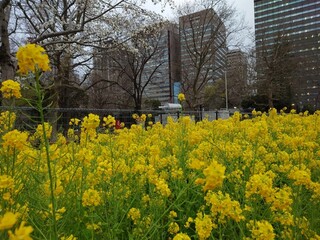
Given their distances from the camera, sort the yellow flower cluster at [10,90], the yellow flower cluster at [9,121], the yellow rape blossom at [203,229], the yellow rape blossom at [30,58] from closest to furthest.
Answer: the yellow rape blossom at [30,58], the yellow rape blossom at [203,229], the yellow flower cluster at [10,90], the yellow flower cluster at [9,121]

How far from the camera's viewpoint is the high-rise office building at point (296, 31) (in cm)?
2823

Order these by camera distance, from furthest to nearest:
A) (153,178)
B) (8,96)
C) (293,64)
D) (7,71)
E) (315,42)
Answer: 1. (315,42)
2. (293,64)
3. (7,71)
4. (153,178)
5. (8,96)

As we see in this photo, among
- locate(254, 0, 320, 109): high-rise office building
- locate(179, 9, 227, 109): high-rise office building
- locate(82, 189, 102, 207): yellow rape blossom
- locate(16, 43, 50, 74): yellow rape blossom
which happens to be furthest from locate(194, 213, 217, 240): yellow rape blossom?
locate(254, 0, 320, 109): high-rise office building

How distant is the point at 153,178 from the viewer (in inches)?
86.5

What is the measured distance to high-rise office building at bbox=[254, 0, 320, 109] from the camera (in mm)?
28234

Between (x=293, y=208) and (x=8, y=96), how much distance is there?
175 centimetres

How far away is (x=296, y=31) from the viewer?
29047 millimetres

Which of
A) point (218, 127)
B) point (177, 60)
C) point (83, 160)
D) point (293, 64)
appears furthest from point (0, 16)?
point (293, 64)

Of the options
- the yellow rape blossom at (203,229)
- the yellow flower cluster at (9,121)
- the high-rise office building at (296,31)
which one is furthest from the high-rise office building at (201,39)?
the yellow rape blossom at (203,229)

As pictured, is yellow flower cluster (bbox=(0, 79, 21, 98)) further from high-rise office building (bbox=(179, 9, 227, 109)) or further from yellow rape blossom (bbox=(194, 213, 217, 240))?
high-rise office building (bbox=(179, 9, 227, 109))

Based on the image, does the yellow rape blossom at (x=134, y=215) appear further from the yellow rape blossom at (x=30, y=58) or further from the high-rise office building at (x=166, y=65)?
the high-rise office building at (x=166, y=65)

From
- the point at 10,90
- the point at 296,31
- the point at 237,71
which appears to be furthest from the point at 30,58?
the point at 237,71

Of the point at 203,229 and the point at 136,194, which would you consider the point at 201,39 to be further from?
the point at 203,229

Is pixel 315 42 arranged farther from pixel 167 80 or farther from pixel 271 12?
pixel 167 80
